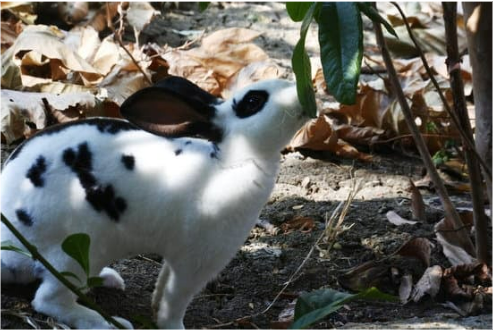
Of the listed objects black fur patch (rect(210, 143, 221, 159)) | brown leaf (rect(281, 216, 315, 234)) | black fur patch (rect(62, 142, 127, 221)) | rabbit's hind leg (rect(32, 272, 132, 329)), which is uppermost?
black fur patch (rect(210, 143, 221, 159))

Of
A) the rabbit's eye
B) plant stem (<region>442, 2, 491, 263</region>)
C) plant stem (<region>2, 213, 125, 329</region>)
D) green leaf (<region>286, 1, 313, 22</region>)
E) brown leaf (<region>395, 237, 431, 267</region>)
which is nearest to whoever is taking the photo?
plant stem (<region>2, 213, 125, 329</region>)

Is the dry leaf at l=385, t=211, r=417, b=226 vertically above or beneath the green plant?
beneath

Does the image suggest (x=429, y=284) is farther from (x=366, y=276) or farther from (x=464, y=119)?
(x=464, y=119)

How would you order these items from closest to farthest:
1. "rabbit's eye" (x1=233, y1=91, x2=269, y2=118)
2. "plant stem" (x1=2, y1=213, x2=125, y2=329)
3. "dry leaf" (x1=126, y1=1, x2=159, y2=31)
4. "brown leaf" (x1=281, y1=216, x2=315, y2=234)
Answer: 1. "plant stem" (x1=2, y1=213, x2=125, y2=329)
2. "rabbit's eye" (x1=233, y1=91, x2=269, y2=118)
3. "brown leaf" (x1=281, y1=216, x2=315, y2=234)
4. "dry leaf" (x1=126, y1=1, x2=159, y2=31)

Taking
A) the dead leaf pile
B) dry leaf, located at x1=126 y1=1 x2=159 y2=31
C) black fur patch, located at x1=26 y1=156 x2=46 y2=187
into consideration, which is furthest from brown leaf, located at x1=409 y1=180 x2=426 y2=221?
dry leaf, located at x1=126 y1=1 x2=159 y2=31

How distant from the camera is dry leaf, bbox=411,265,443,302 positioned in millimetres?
2805

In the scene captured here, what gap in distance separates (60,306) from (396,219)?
4.65 feet

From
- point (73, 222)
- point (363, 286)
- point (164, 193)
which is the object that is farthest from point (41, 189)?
point (363, 286)

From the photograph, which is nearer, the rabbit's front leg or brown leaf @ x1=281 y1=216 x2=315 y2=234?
the rabbit's front leg

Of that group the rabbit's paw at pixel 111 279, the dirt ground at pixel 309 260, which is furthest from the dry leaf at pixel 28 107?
the rabbit's paw at pixel 111 279

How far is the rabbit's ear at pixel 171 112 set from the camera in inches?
90.7

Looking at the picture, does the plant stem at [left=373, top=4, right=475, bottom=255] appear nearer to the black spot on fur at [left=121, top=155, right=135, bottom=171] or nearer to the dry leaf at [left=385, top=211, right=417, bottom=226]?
the dry leaf at [left=385, top=211, right=417, bottom=226]

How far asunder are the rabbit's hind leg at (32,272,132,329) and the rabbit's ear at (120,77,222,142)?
1.55ft

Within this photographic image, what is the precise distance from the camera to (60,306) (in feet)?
7.62
